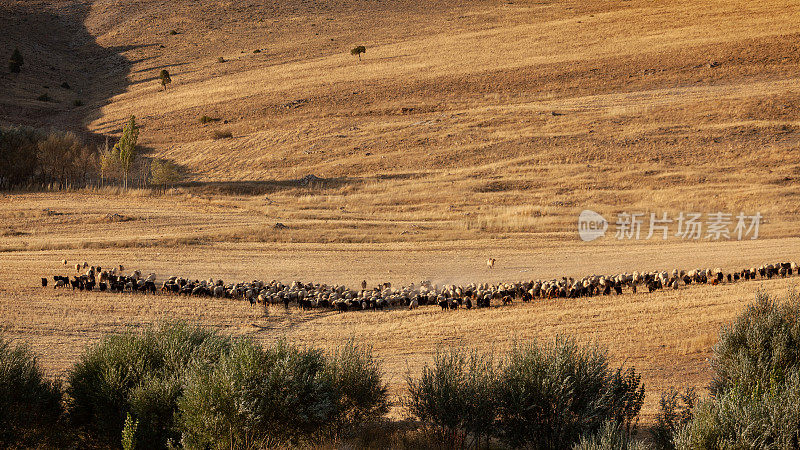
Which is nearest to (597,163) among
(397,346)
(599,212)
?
(599,212)

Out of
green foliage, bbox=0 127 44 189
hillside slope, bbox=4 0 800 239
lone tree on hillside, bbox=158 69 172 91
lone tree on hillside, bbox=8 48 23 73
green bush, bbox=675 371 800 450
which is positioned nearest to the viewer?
green bush, bbox=675 371 800 450

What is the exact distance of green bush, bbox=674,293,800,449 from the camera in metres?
8.62

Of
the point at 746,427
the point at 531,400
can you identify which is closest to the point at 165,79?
the point at 531,400

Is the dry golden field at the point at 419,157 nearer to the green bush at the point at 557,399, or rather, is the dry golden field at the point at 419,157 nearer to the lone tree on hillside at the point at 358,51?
the lone tree on hillside at the point at 358,51

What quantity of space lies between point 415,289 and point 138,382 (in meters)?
15.7

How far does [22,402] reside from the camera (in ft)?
35.8

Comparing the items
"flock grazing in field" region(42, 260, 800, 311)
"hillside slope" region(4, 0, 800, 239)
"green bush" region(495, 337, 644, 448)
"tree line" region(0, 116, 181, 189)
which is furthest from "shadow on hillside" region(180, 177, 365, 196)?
"green bush" region(495, 337, 644, 448)

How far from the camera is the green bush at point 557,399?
10.6m

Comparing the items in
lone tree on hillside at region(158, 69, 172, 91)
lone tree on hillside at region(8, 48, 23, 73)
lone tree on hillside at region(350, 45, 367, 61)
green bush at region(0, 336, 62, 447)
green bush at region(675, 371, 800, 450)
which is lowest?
green bush at region(0, 336, 62, 447)

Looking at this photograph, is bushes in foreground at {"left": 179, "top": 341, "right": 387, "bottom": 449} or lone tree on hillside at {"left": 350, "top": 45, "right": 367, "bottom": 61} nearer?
bushes in foreground at {"left": 179, "top": 341, "right": 387, "bottom": 449}

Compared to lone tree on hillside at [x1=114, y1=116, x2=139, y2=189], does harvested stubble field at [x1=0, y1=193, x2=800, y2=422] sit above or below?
below

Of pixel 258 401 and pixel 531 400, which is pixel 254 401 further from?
pixel 531 400

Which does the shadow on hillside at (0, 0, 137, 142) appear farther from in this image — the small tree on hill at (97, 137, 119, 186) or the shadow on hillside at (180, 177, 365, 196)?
the shadow on hillside at (180, 177, 365, 196)

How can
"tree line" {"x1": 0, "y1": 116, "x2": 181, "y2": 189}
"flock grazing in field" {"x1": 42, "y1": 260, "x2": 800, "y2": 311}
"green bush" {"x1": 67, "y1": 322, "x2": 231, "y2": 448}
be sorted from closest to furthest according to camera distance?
1. "green bush" {"x1": 67, "y1": 322, "x2": 231, "y2": 448}
2. "flock grazing in field" {"x1": 42, "y1": 260, "x2": 800, "y2": 311}
3. "tree line" {"x1": 0, "y1": 116, "x2": 181, "y2": 189}
